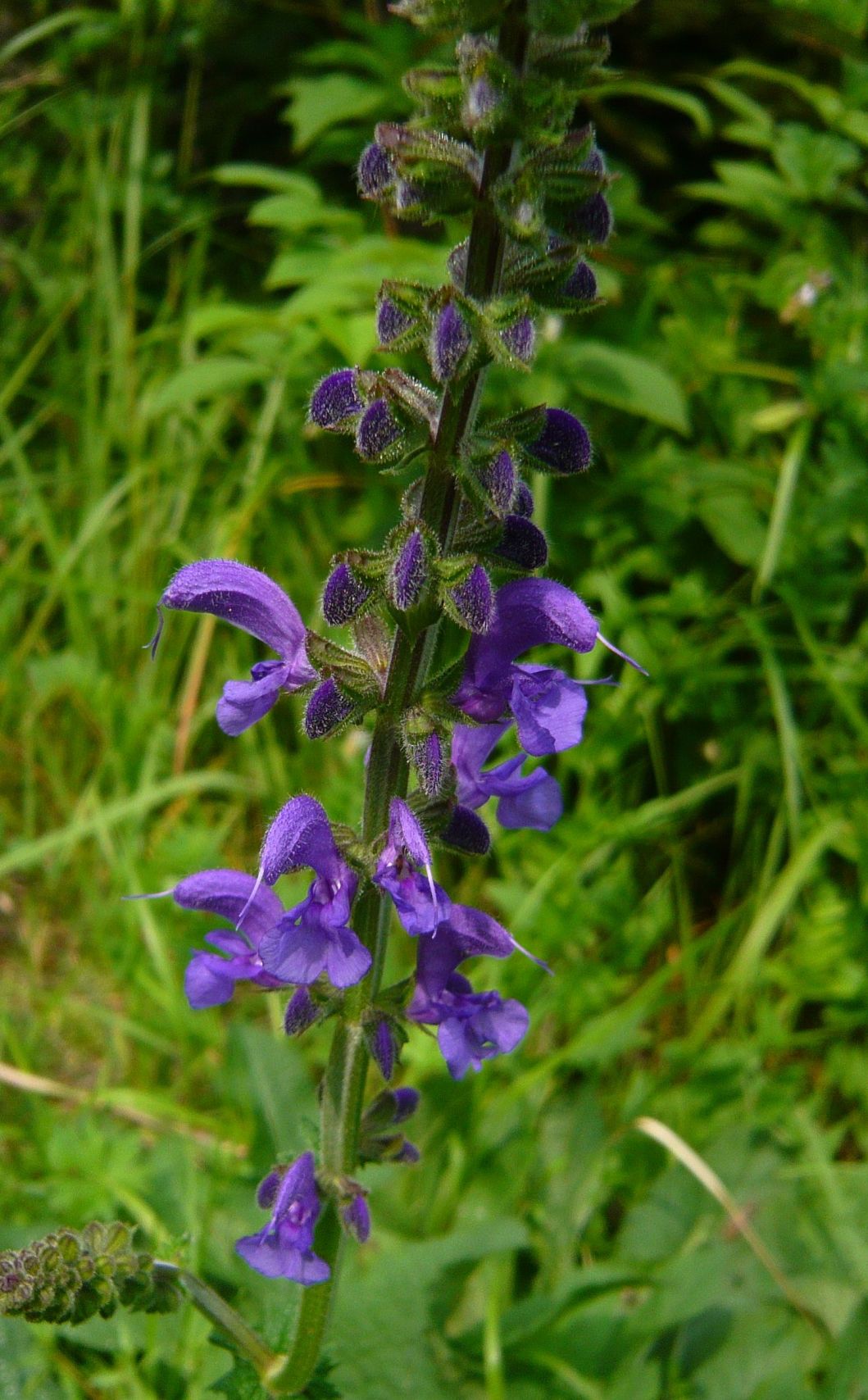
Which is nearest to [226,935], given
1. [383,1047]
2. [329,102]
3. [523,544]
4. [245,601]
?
[383,1047]

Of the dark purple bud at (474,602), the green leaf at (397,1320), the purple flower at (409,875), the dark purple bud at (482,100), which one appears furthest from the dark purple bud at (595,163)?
the green leaf at (397,1320)

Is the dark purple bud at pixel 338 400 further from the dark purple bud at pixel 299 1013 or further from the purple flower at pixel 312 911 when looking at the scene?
the dark purple bud at pixel 299 1013

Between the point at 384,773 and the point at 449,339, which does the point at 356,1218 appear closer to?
the point at 384,773

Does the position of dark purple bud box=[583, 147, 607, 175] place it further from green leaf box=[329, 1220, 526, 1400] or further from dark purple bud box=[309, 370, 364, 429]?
green leaf box=[329, 1220, 526, 1400]

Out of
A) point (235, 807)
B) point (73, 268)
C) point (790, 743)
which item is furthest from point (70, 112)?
point (790, 743)

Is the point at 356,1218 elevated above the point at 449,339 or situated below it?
below

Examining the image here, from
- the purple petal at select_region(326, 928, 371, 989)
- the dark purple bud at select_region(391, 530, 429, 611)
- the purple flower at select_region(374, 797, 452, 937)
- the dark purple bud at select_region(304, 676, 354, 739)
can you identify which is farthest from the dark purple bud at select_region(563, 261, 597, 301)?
the purple petal at select_region(326, 928, 371, 989)
